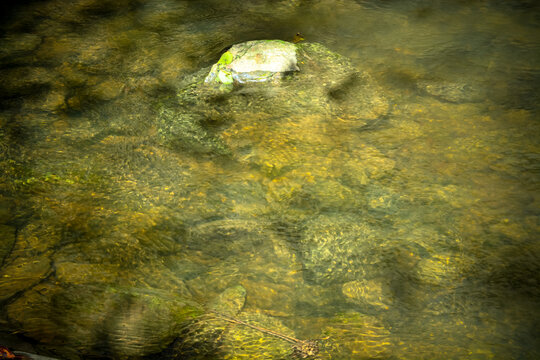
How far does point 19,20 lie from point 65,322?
120 inches

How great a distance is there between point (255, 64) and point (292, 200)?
47.0 inches

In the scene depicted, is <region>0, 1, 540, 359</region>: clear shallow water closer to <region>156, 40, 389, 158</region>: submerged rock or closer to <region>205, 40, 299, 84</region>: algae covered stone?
<region>156, 40, 389, 158</region>: submerged rock

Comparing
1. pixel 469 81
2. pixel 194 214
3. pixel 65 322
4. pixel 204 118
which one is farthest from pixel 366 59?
pixel 65 322

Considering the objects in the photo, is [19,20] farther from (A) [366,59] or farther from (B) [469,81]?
(B) [469,81]

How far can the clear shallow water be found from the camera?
4.82 ft

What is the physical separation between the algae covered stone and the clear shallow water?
0.20 meters

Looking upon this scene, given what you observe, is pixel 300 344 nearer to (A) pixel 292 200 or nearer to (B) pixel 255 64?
(A) pixel 292 200

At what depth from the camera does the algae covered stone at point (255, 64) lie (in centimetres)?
272

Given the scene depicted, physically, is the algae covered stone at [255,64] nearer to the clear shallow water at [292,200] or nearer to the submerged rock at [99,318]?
the clear shallow water at [292,200]

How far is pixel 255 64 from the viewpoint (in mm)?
2742

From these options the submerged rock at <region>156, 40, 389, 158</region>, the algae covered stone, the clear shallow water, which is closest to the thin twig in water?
the clear shallow water

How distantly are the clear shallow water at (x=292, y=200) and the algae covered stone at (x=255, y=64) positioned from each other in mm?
Answer: 204

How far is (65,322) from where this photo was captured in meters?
1.48

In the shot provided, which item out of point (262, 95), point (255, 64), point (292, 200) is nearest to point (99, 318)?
point (292, 200)
